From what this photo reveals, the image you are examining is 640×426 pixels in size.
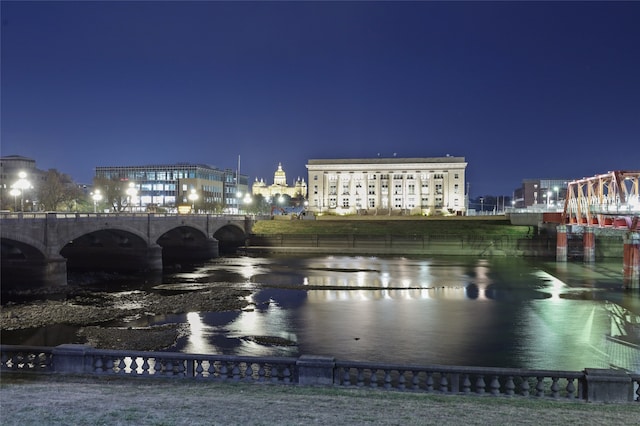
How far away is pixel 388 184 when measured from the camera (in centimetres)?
19212

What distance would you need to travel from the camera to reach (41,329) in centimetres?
3547

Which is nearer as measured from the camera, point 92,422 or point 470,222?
point 92,422

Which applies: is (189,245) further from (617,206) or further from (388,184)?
(388,184)

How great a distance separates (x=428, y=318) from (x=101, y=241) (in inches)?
2029

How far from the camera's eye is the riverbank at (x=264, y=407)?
12.9 m

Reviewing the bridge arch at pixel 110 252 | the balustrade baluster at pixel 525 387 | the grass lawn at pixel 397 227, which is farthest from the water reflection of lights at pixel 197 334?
the grass lawn at pixel 397 227

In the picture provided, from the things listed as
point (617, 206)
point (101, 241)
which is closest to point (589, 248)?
point (617, 206)

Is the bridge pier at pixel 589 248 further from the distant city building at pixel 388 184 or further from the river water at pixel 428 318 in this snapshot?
the distant city building at pixel 388 184

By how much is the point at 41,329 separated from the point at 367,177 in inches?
6354

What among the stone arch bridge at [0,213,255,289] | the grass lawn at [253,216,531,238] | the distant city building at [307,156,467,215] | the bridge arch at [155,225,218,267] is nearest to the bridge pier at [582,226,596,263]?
the grass lawn at [253,216,531,238]

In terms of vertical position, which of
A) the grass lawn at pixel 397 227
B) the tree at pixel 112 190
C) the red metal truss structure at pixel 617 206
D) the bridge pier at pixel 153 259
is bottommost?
the bridge pier at pixel 153 259

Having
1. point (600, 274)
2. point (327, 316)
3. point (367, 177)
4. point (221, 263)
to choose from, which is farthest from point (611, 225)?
point (367, 177)

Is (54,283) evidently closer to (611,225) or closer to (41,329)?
(41,329)

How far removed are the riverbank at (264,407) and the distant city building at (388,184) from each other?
16836 centimetres
